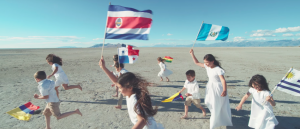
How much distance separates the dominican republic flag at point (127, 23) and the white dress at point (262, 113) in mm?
2738

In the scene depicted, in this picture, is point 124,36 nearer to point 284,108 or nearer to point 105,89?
point 105,89

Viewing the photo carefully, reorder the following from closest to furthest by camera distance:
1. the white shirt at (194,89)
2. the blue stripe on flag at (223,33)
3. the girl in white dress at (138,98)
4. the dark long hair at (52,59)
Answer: the girl in white dress at (138,98)
the white shirt at (194,89)
the blue stripe on flag at (223,33)
the dark long hair at (52,59)

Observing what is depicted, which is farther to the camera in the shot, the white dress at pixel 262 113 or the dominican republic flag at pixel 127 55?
the dominican republic flag at pixel 127 55

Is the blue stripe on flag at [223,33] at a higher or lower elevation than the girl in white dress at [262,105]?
higher

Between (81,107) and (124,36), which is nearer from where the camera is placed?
(124,36)

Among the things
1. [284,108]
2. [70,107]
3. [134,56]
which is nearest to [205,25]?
[134,56]

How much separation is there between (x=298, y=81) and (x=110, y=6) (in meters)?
4.33

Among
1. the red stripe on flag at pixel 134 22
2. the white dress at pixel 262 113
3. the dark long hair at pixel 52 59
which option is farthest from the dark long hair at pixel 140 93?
the dark long hair at pixel 52 59

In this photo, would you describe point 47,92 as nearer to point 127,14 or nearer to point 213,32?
point 127,14

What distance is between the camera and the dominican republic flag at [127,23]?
3.11m

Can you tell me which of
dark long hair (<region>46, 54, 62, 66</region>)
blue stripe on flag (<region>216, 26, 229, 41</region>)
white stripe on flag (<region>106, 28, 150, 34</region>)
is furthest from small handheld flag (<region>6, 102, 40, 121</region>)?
blue stripe on flag (<region>216, 26, 229, 41</region>)

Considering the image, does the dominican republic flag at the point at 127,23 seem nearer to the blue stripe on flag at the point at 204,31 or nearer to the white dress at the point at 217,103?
the blue stripe on flag at the point at 204,31

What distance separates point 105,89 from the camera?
6.38 m

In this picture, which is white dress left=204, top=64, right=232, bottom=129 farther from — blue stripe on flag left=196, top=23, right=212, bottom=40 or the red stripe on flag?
the red stripe on flag
